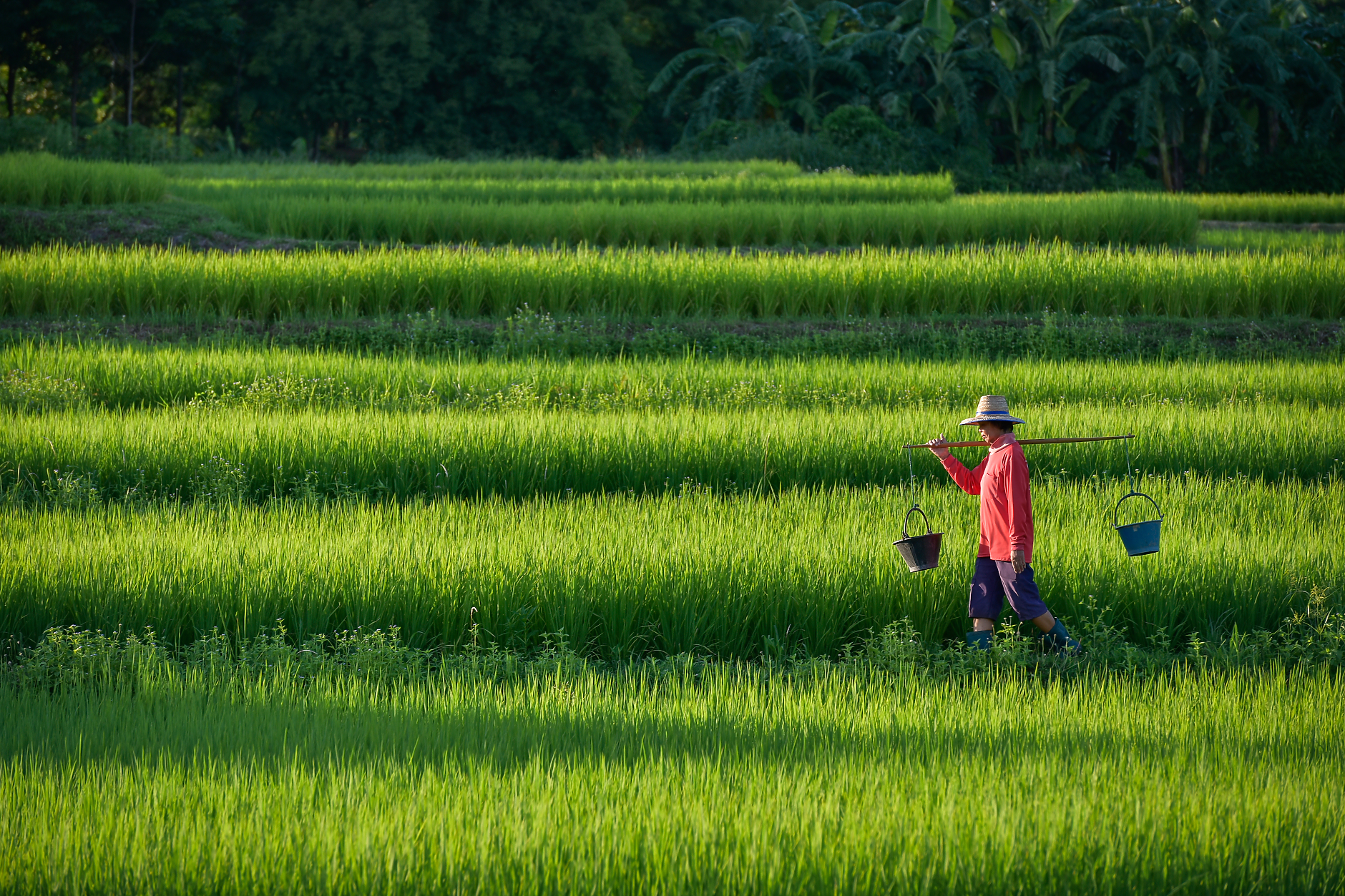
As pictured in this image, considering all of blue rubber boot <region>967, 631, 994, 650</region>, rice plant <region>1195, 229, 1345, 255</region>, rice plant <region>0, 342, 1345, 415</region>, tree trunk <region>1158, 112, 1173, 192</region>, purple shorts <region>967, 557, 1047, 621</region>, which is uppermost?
tree trunk <region>1158, 112, 1173, 192</region>

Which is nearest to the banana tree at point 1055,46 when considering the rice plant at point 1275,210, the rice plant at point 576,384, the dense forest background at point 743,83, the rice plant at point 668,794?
the dense forest background at point 743,83

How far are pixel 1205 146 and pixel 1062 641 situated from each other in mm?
29370

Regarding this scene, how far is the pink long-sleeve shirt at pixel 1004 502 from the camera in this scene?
156 inches

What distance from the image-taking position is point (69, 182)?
1455cm

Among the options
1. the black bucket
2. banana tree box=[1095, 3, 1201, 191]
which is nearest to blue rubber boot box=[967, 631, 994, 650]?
the black bucket

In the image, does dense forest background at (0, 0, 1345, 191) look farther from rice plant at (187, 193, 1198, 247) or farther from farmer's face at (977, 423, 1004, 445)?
farmer's face at (977, 423, 1004, 445)

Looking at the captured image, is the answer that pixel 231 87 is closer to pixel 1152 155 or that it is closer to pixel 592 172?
pixel 592 172

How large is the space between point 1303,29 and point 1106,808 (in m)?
34.2

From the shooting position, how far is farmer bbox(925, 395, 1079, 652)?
3.97m

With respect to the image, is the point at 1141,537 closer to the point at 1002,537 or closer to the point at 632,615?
the point at 1002,537

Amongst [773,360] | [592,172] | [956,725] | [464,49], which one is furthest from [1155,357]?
[464,49]

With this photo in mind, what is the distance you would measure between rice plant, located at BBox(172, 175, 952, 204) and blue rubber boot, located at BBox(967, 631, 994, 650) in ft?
42.2

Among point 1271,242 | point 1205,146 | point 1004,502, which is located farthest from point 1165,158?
point 1004,502

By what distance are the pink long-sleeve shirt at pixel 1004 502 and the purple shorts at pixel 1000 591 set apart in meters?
0.05
